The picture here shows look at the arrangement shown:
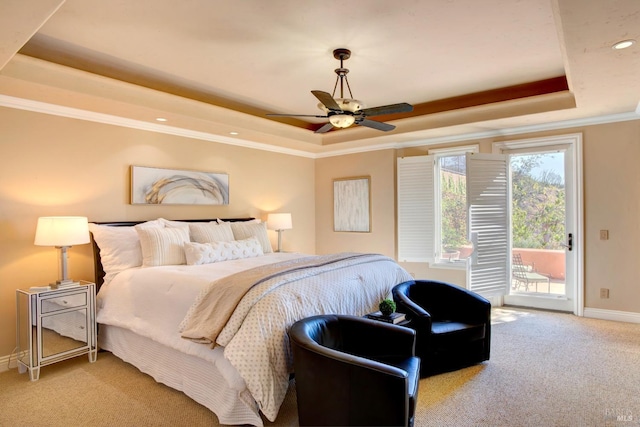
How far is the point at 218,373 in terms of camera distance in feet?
8.23

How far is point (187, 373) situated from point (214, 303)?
2.13 feet

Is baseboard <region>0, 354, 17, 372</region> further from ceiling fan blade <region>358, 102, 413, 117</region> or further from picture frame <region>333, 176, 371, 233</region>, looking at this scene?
picture frame <region>333, 176, 371, 233</region>

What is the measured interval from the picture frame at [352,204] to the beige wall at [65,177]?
A: 201 cm

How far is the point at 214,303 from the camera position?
254 centimetres

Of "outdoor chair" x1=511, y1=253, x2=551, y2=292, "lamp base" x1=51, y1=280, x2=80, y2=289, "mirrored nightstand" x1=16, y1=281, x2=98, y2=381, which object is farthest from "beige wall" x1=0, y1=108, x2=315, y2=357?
"outdoor chair" x1=511, y1=253, x2=551, y2=292

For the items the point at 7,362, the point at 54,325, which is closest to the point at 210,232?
the point at 54,325

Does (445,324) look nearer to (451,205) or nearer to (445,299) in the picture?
(445,299)

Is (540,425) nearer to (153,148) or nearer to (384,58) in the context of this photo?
(384,58)

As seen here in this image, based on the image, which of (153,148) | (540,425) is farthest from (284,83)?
(540,425)

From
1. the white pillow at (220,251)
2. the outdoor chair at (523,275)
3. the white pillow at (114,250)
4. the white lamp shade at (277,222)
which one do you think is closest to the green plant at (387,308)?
the white pillow at (220,251)

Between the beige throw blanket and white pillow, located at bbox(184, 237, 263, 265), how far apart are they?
117 cm

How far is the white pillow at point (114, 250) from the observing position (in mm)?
3633

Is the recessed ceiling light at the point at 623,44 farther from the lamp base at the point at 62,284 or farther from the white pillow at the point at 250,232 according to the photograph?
the lamp base at the point at 62,284

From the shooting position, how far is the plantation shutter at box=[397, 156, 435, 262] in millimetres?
5508
